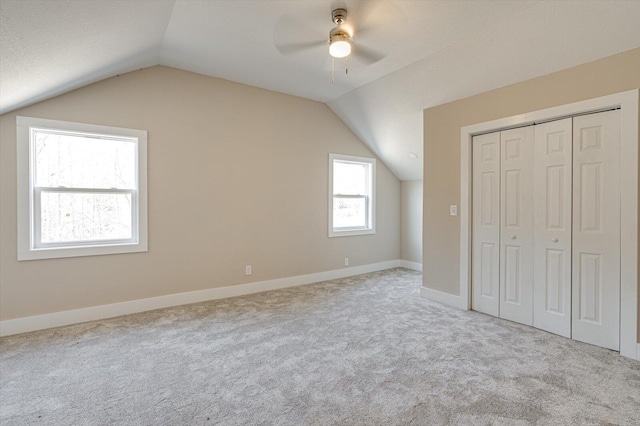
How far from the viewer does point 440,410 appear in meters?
1.92

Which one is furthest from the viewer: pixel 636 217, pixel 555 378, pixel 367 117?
pixel 367 117

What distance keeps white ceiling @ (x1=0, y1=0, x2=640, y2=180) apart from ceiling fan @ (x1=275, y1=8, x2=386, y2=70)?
65mm

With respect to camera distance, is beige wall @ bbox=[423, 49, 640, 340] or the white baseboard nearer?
beige wall @ bbox=[423, 49, 640, 340]

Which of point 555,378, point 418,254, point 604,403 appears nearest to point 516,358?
point 555,378

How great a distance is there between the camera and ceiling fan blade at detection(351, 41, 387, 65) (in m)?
3.29

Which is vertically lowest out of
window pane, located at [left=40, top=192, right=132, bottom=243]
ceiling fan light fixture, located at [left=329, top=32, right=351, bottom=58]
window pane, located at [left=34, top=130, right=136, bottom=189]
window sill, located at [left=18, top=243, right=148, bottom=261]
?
window sill, located at [left=18, top=243, right=148, bottom=261]

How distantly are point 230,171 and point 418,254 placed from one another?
148 inches

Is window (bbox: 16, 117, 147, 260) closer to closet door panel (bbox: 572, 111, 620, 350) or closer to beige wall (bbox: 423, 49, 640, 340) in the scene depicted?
beige wall (bbox: 423, 49, 640, 340)

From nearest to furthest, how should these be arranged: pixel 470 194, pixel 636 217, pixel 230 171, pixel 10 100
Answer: pixel 636 217, pixel 10 100, pixel 470 194, pixel 230 171

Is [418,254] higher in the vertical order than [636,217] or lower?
lower

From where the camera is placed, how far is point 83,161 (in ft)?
11.4

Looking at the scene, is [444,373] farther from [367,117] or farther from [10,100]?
[10,100]

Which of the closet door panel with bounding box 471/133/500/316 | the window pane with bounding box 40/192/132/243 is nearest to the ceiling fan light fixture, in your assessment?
the closet door panel with bounding box 471/133/500/316

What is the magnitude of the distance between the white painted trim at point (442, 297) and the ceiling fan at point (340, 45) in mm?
2931
